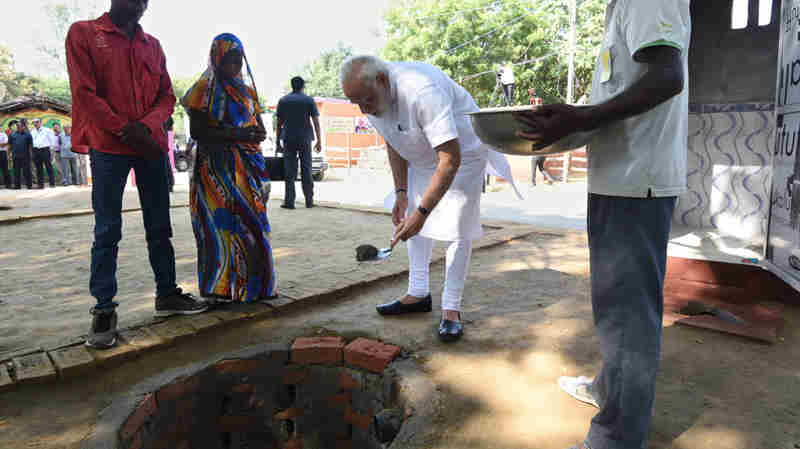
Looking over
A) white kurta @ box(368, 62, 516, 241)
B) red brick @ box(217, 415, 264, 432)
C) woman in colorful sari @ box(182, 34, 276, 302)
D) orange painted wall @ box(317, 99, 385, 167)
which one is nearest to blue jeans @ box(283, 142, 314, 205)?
woman in colorful sari @ box(182, 34, 276, 302)

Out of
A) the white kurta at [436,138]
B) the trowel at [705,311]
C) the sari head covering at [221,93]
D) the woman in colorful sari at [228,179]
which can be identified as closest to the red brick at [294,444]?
the woman in colorful sari at [228,179]

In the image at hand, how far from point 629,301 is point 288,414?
1.91m

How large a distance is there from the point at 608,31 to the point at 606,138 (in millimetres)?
340

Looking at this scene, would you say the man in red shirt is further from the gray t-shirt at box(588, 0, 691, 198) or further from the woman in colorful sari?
the gray t-shirt at box(588, 0, 691, 198)

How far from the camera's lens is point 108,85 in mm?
2529

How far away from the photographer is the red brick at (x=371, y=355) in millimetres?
2414

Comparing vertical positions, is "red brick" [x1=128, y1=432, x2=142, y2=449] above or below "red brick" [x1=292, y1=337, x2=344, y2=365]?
below

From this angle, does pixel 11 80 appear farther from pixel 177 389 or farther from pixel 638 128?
pixel 638 128

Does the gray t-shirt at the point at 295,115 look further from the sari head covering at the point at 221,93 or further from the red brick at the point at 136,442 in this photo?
the red brick at the point at 136,442

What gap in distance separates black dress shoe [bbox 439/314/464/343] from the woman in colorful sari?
121 cm

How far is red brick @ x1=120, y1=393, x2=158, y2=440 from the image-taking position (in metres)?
1.92

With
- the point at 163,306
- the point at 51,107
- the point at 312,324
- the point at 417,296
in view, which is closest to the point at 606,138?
the point at 417,296

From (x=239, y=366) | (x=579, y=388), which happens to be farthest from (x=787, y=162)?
(x=239, y=366)

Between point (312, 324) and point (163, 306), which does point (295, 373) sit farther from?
point (163, 306)
